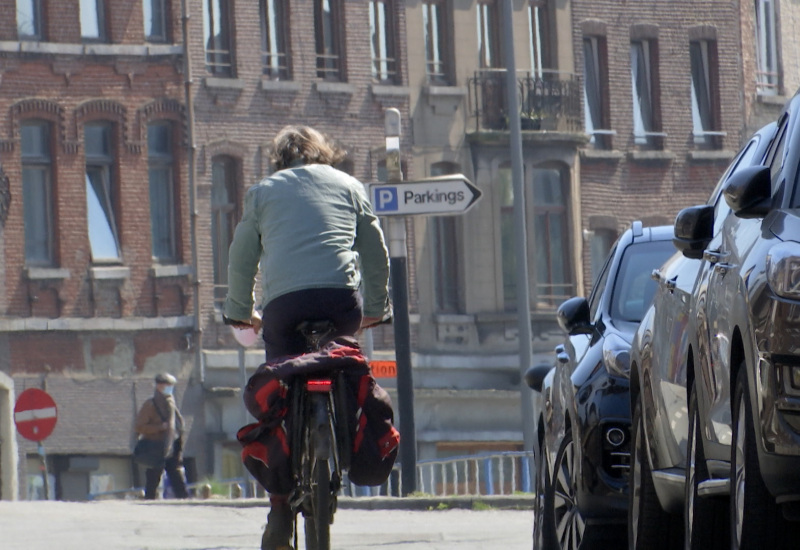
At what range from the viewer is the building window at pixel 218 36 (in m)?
36.9

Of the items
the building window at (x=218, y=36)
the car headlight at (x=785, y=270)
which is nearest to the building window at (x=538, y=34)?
the building window at (x=218, y=36)

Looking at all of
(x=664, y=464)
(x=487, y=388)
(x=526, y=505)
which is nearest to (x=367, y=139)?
(x=487, y=388)

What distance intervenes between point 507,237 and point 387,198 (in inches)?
770

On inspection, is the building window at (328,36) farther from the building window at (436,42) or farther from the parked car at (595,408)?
the parked car at (595,408)

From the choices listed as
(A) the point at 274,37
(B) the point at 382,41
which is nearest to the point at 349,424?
(A) the point at 274,37

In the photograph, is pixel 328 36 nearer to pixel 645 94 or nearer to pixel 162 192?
pixel 162 192

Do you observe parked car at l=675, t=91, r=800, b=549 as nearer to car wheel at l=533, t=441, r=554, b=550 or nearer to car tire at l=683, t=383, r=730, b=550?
car tire at l=683, t=383, r=730, b=550

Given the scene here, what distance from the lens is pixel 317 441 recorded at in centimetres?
847

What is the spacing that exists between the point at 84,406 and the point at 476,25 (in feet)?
35.8

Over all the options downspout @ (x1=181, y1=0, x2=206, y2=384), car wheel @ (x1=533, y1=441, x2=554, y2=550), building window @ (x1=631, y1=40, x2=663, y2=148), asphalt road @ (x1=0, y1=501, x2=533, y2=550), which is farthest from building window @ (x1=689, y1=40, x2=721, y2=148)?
car wheel @ (x1=533, y1=441, x2=554, y2=550)

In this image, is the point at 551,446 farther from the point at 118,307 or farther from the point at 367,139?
the point at 367,139

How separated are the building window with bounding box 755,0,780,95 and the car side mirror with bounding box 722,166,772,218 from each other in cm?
4003

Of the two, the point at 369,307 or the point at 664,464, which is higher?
the point at 369,307

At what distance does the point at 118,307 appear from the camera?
3575 cm
